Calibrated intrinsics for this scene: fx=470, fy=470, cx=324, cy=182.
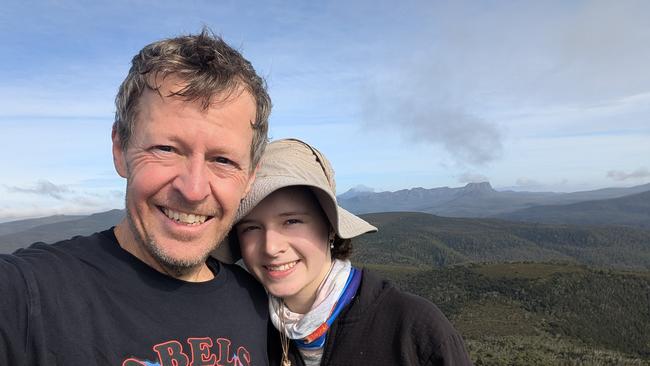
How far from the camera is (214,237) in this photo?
11.4 feet

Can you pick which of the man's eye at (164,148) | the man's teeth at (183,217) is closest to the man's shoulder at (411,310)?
the man's teeth at (183,217)

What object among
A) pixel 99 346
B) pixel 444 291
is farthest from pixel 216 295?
pixel 444 291

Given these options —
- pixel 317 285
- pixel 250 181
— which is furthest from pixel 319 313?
pixel 250 181

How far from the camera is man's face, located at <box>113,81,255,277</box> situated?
3.17m

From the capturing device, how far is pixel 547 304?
81188 mm

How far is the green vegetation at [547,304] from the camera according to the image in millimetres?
62531

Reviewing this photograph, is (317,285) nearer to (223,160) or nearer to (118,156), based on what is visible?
(223,160)

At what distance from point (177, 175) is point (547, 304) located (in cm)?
8989

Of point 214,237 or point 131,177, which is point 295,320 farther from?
point 131,177

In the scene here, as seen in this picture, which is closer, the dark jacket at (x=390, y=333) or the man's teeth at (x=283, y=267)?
the dark jacket at (x=390, y=333)

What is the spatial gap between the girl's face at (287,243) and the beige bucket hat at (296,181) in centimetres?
15

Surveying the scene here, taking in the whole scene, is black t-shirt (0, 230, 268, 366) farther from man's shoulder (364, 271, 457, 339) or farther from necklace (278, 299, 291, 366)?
man's shoulder (364, 271, 457, 339)

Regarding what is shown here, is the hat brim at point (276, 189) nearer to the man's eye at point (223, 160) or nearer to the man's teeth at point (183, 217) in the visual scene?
the man's eye at point (223, 160)

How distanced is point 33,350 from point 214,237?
130 centimetres
